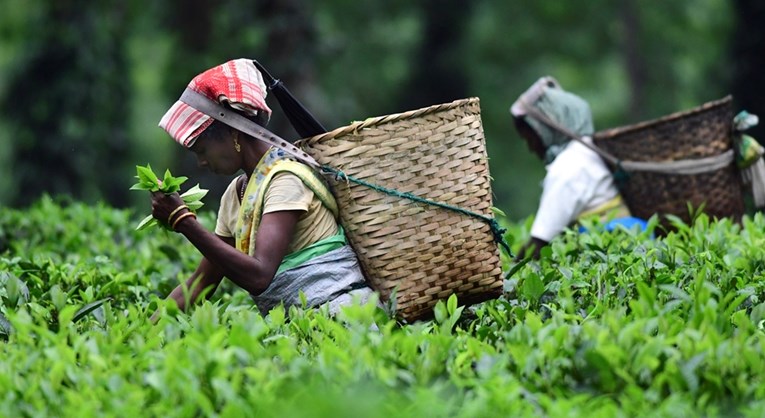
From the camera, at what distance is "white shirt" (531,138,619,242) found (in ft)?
20.9

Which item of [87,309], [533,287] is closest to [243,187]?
[87,309]

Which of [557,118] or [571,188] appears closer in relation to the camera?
[571,188]

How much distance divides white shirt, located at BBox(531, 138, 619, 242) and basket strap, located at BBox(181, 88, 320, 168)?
235 centimetres

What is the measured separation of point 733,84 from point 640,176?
6.49 meters

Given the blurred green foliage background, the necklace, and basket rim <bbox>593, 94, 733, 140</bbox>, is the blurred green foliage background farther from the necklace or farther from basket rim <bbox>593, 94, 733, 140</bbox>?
the necklace

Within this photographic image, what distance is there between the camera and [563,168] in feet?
21.5

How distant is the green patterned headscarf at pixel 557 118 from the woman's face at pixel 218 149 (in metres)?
2.90

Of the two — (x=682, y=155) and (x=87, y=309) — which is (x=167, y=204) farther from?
(x=682, y=155)

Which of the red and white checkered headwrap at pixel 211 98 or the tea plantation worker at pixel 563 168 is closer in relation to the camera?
the red and white checkered headwrap at pixel 211 98

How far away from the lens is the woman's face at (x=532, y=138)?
6883 mm

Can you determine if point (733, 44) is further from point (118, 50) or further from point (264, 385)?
point (264, 385)

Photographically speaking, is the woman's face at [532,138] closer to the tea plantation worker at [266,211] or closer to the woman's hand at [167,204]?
the tea plantation worker at [266,211]

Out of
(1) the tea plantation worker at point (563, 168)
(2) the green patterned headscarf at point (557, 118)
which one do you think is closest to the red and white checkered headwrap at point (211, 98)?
(1) the tea plantation worker at point (563, 168)

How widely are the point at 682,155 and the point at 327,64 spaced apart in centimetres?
1467
